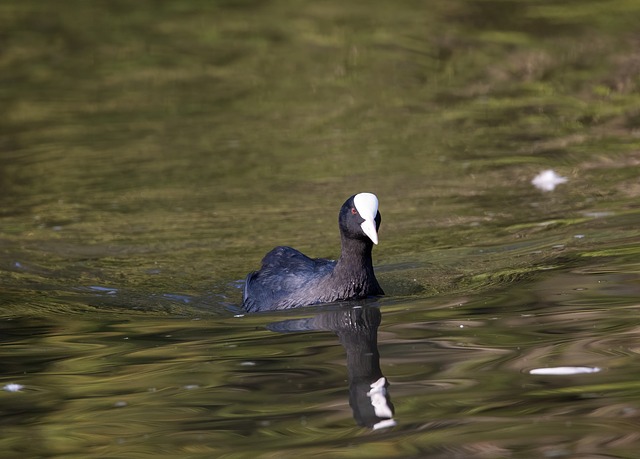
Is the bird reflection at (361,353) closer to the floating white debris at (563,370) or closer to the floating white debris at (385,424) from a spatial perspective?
the floating white debris at (385,424)

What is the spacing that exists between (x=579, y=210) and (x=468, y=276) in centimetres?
203

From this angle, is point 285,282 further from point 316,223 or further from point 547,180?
point 547,180

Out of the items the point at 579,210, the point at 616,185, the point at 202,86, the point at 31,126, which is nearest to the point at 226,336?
the point at 579,210

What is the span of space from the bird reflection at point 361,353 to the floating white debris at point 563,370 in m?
0.64

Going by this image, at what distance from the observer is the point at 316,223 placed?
387 inches

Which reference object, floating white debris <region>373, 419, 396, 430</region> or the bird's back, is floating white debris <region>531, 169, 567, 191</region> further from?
floating white debris <region>373, 419, 396, 430</region>

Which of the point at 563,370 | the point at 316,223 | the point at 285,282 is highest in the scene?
the point at 316,223

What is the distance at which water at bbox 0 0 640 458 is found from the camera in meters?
4.54

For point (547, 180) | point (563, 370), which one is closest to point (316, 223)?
point (547, 180)

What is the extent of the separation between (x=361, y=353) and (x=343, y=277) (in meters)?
1.66

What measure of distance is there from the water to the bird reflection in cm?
3

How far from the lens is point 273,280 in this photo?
24.7ft

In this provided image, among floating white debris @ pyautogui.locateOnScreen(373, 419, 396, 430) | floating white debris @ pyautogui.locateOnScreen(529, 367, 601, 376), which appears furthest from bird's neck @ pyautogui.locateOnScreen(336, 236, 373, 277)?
floating white debris @ pyautogui.locateOnScreen(373, 419, 396, 430)

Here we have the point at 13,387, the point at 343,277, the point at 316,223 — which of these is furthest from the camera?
the point at 316,223
